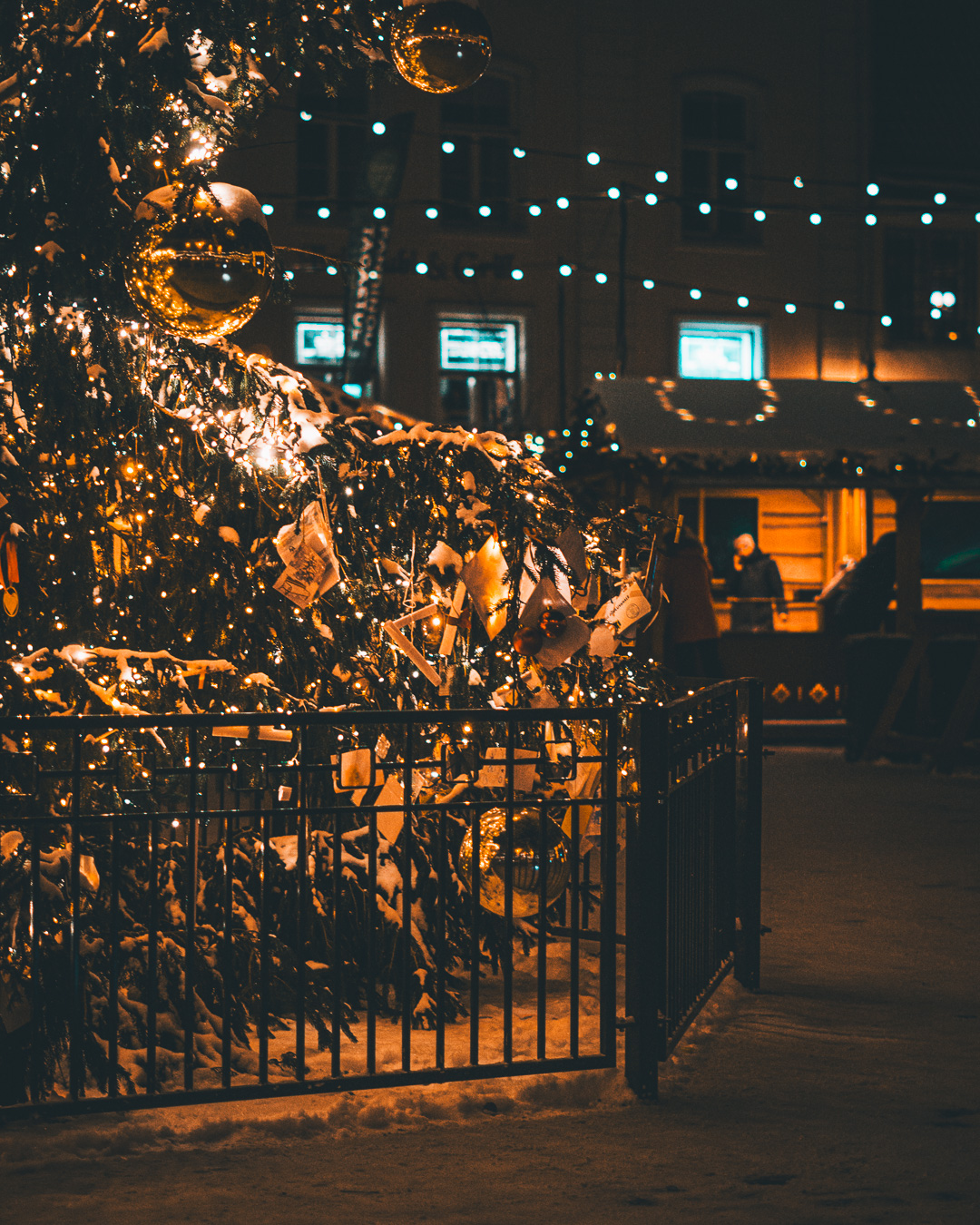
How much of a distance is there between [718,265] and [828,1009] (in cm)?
1718

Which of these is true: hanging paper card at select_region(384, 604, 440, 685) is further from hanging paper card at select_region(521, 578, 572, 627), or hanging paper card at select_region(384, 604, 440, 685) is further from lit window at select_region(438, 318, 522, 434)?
lit window at select_region(438, 318, 522, 434)

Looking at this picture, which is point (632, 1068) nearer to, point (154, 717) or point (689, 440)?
point (154, 717)

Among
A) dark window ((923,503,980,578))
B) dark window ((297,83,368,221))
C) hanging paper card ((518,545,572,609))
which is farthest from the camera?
dark window ((297,83,368,221))

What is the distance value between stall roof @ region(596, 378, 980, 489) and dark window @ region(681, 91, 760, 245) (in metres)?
3.48

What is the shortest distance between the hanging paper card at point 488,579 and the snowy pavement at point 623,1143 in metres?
1.44

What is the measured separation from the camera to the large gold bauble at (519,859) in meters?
4.56

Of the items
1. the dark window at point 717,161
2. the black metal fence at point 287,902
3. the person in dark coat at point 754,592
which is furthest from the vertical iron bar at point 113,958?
the dark window at point 717,161

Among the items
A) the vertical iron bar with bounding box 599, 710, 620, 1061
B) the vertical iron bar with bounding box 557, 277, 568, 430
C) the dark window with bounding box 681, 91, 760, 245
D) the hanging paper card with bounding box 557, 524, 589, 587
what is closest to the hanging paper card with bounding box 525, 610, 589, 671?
the hanging paper card with bounding box 557, 524, 589, 587

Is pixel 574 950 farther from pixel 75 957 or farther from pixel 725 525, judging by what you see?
pixel 725 525

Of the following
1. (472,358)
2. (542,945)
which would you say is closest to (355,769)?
(542,945)

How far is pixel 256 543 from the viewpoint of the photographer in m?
4.56

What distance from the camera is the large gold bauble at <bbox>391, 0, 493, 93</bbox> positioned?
4.38 metres

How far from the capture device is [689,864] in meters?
4.55

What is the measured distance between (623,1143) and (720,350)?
1832 centimetres
